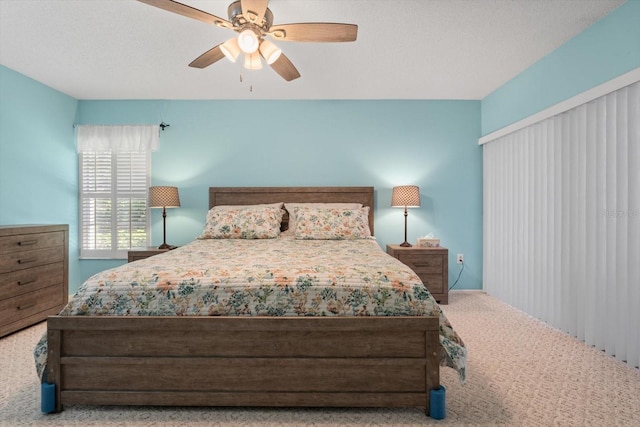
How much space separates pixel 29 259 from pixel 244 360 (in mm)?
2598

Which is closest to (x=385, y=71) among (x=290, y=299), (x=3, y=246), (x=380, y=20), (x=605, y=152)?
(x=380, y=20)

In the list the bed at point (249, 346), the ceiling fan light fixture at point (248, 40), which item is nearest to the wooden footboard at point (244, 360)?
the bed at point (249, 346)

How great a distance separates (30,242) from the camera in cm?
320

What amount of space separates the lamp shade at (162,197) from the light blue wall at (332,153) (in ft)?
1.05

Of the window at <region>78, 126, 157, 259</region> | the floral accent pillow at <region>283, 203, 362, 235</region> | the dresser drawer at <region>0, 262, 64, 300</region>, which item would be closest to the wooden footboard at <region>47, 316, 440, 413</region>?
the dresser drawer at <region>0, 262, 64, 300</region>

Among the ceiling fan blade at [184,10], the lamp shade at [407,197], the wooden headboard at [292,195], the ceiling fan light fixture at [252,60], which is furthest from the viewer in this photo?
the wooden headboard at [292,195]

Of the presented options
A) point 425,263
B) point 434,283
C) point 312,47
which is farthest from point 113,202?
point 434,283

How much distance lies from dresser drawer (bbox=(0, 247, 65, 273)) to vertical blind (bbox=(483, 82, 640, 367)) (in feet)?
15.0

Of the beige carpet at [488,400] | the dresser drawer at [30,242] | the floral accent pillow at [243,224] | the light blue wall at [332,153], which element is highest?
the light blue wall at [332,153]

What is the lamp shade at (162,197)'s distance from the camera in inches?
162

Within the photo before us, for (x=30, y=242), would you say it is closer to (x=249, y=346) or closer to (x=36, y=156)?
(x=36, y=156)

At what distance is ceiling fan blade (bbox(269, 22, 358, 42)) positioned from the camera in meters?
2.12

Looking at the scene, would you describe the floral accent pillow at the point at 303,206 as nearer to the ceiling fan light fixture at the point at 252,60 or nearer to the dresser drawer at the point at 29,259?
the ceiling fan light fixture at the point at 252,60

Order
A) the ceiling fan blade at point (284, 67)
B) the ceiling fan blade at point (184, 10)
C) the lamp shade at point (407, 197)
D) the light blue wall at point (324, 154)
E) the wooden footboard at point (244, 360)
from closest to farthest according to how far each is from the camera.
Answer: the wooden footboard at point (244, 360) → the ceiling fan blade at point (184, 10) → the ceiling fan blade at point (284, 67) → the lamp shade at point (407, 197) → the light blue wall at point (324, 154)
